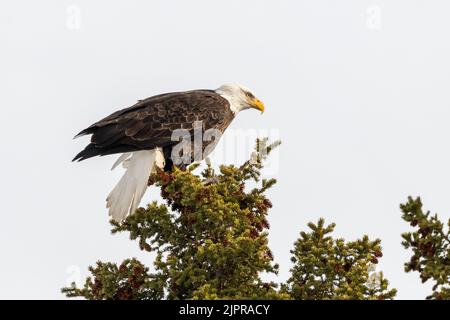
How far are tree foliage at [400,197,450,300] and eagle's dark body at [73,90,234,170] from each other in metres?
5.23

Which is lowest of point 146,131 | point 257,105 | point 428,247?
point 428,247

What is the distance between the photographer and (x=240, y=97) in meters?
14.0

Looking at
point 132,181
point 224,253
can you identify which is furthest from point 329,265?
point 132,181

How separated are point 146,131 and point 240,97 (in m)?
2.03

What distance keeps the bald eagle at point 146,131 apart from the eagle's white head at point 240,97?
0.21 meters

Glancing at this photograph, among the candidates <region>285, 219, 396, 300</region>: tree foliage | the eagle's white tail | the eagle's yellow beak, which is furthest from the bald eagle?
<region>285, 219, 396, 300</region>: tree foliage

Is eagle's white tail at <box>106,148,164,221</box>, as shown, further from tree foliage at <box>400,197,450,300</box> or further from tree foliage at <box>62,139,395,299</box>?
tree foliage at <box>400,197,450,300</box>

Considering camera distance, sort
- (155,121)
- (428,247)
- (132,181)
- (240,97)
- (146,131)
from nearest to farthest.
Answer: (428,247) < (132,181) < (146,131) < (155,121) < (240,97)

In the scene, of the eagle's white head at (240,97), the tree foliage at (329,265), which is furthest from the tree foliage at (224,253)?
the eagle's white head at (240,97)

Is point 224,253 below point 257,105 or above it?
below

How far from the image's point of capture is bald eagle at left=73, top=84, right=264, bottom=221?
11.9m

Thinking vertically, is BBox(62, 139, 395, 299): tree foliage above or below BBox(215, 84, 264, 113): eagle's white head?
below

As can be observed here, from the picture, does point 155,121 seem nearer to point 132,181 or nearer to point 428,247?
point 132,181
